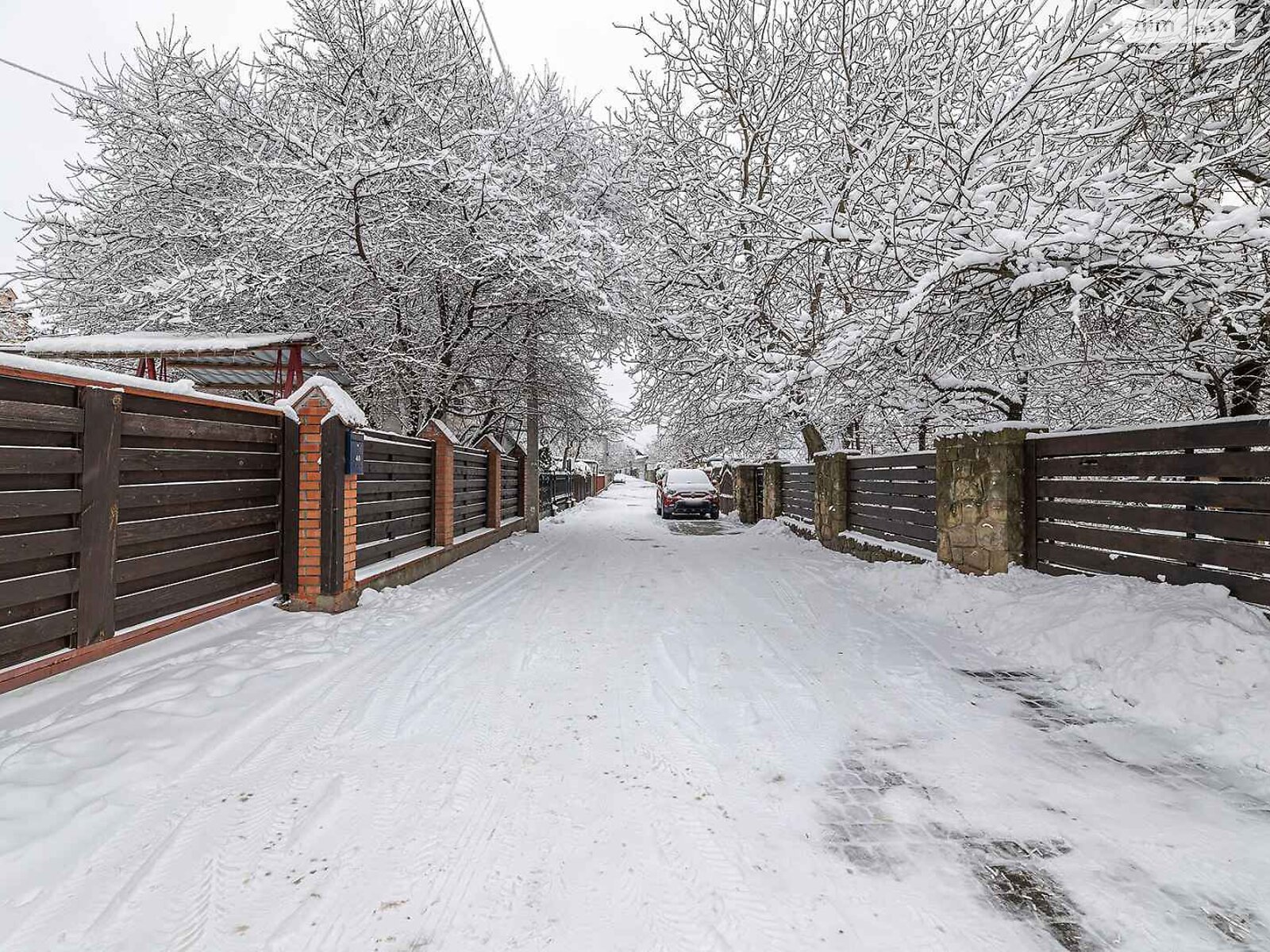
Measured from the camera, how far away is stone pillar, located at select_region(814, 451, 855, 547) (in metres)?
9.97

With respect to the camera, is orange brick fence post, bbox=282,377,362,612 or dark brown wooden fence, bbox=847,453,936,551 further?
dark brown wooden fence, bbox=847,453,936,551

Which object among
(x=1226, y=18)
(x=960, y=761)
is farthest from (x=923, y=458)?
(x=960, y=761)

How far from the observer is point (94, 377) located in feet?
Answer: 11.2

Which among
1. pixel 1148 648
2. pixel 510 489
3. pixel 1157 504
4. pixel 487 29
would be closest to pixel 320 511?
pixel 1148 648

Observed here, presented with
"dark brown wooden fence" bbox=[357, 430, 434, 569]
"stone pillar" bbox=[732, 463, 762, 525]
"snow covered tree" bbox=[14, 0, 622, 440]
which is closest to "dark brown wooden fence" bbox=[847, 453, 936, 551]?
"snow covered tree" bbox=[14, 0, 622, 440]

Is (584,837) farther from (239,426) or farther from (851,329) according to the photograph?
(851,329)

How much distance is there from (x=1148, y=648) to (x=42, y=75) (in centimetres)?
1544

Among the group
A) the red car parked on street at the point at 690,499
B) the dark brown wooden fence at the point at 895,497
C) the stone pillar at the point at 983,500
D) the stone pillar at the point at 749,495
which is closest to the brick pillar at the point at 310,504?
the stone pillar at the point at 983,500

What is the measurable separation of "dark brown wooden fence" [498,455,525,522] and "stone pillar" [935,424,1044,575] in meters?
8.29

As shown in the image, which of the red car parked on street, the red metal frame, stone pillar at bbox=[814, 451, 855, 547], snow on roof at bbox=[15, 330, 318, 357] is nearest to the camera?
snow on roof at bbox=[15, 330, 318, 357]

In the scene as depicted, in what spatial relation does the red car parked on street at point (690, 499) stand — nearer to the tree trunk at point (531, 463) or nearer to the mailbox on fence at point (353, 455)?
the tree trunk at point (531, 463)

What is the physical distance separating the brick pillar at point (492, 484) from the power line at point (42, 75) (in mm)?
8324

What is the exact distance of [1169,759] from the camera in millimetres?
2738

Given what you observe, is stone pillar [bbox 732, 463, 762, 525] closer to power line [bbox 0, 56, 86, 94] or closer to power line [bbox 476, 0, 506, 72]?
power line [bbox 476, 0, 506, 72]
